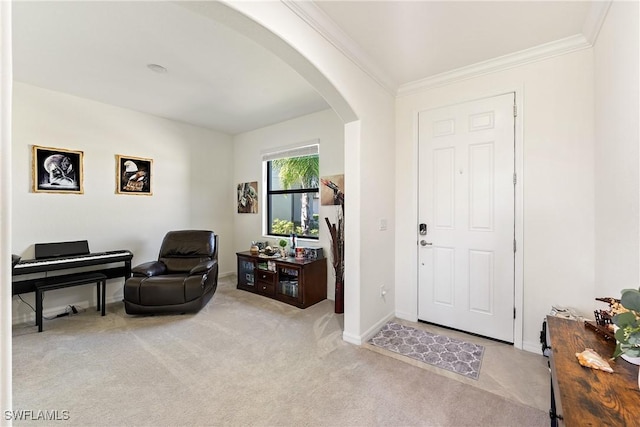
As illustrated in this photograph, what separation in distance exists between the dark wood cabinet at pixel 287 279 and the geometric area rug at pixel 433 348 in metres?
1.08

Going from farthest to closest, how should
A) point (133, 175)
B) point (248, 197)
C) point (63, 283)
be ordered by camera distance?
point (248, 197), point (133, 175), point (63, 283)

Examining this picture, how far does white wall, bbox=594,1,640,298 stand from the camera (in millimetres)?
1433

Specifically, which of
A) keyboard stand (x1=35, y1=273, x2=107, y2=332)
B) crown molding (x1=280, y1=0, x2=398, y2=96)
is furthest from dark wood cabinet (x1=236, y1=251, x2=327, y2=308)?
crown molding (x1=280, y1=0, x2=398, y2=96)

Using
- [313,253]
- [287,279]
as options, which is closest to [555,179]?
[313,253]

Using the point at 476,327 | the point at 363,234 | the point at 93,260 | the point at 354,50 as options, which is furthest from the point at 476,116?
the point at 93,260

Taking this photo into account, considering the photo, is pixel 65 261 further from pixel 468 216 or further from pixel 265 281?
pixel 468 216

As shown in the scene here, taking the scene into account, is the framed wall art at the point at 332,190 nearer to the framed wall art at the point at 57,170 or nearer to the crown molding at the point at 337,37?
the crown molding at the point at 337,37

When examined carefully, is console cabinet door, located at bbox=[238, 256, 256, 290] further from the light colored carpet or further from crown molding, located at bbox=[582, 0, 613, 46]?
crown molding, located at bbox=[582, 0, 613, 46]

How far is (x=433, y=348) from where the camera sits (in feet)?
7.81

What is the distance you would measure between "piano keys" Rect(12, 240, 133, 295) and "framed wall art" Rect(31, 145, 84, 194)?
2.17 feet

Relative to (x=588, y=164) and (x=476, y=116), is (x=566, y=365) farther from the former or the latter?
(x=476, y=116)

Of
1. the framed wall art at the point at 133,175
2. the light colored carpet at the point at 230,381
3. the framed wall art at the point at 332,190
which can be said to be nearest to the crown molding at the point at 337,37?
the framed wall art at the point at 332,190

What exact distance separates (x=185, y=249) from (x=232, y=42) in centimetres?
271

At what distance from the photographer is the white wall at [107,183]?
9.88ft
